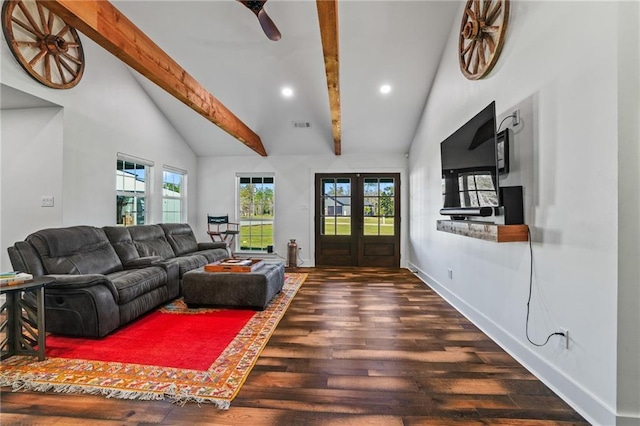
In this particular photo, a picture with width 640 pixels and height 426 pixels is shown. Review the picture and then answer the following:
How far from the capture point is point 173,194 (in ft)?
19.9

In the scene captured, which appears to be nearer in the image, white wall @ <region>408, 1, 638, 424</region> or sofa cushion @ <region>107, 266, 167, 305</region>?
white wall @ <region>408, 1, 638, 424</region>

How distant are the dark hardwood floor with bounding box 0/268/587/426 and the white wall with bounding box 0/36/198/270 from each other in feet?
8.34

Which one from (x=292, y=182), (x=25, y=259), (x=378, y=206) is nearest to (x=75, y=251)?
(x=25, y=259)

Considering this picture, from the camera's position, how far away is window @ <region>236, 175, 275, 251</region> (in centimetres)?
670

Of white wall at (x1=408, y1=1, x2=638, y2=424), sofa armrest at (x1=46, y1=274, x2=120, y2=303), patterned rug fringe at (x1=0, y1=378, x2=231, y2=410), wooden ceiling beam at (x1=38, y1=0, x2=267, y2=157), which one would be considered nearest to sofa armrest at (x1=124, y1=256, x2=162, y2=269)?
sofa armrest at (x1=46, y1=274, x2=120, y2=303)

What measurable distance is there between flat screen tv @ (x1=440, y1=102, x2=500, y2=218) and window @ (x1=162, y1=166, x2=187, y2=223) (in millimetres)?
4969

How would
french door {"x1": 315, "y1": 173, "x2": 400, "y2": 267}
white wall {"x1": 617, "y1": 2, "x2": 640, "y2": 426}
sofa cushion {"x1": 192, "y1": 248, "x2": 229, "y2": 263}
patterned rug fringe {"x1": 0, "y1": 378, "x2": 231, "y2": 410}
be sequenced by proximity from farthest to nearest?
french door {"x1": 315, "y1": 173, "x2": 400, "y2": 267} → sofa cushion {"x1": 192, "y1": 248, "x2": 229, "y2": 263} → patterned rug fringe {"x1": 0, "y1": 378, "x2": 231, "y2": 410} → white wall {"x1": 617, "y1": 2, "x2": 640, "y2": 426}

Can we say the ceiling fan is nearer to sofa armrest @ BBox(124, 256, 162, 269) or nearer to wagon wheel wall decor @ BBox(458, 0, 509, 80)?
wagon wheel wall decor @ BBox(458, 0, 509, 80)

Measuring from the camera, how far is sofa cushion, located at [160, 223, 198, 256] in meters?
4.84

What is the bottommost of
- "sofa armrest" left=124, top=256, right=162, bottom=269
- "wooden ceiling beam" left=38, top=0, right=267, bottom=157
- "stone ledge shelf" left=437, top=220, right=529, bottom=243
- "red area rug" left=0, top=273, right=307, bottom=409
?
"red area rug" left=0, top=273, right=307, bottom=409

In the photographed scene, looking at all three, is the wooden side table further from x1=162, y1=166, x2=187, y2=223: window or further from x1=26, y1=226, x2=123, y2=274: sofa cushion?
x1=162, y1=166, x2=187, y2=223: window

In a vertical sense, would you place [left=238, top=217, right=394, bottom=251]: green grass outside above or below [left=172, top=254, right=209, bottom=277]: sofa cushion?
above

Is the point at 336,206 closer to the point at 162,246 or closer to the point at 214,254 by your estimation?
the point at 214,254

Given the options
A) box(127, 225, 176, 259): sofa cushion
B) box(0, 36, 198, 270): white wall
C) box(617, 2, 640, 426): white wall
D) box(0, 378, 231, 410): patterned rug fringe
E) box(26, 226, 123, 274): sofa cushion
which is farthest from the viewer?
box(127, 225, 176, 259): sofa cushion
